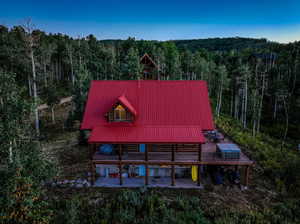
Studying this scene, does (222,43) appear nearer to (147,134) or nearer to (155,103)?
(155,103)

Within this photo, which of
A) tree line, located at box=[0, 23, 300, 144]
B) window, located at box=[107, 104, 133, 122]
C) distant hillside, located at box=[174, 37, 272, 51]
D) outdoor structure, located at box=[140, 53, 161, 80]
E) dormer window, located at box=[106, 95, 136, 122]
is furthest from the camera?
distant hillside, located at box=[174, 37, 272, 51]

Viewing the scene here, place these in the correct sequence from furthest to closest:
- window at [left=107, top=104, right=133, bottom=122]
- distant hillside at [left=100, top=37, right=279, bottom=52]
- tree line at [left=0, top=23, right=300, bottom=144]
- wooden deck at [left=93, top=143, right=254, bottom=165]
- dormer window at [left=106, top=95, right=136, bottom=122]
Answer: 1. distant hillside at [left=100, top=37, right=279, bottom=52]
2. tree line at [left=0, top=23, right=300, bottom=144]
3. window at [left=107, top=104, right=133, bottom=122]
4. dormer window at [left=106, top=95, right=136, bottom=122]
5. wooden deck at [left=93, top=143, right=254, bottom=165]

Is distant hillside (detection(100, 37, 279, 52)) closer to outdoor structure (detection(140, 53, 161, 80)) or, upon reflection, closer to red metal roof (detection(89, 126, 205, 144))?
outdoor structure (detection(140, 53, 161, 80))

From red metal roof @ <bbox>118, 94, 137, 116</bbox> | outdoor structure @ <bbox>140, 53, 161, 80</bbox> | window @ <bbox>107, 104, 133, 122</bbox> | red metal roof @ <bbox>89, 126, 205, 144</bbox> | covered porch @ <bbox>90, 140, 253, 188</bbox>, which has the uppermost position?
outdoor structure @ <bbox>140, 53, 161, 80</bbox>

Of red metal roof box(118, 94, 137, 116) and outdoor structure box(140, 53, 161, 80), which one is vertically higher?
outdoor structure box(140, 53, 161, 80)

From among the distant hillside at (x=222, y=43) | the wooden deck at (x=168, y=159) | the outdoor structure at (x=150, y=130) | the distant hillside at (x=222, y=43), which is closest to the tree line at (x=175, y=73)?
the outdoor structure at (x=150, y=130)

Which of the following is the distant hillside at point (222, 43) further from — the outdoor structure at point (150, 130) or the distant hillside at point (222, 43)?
the outdoor structure at point (150, 130)

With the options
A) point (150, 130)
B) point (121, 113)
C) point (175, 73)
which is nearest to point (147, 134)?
point (150, 130)

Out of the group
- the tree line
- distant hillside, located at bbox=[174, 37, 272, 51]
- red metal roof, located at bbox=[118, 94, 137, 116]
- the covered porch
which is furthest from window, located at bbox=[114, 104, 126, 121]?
distant hillside, located at bbox=[174, 37, 272, 51]
